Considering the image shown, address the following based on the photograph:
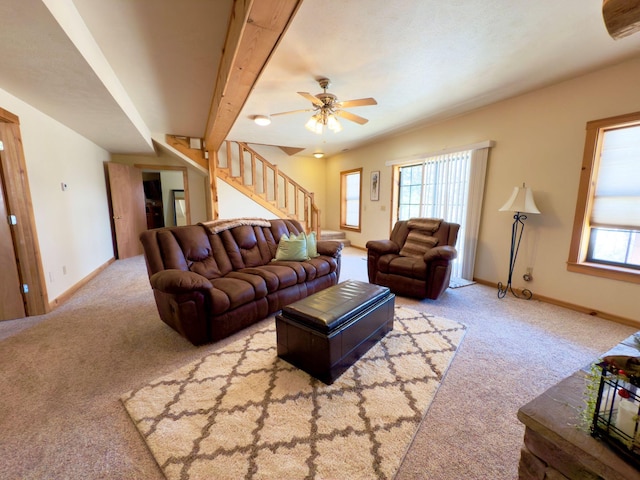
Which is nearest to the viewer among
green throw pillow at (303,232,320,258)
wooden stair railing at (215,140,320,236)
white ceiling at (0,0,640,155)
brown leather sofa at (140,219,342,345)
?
white ceiling at (0,0,640,155)

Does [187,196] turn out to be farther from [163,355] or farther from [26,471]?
[26,471]

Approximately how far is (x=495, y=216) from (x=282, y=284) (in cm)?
309

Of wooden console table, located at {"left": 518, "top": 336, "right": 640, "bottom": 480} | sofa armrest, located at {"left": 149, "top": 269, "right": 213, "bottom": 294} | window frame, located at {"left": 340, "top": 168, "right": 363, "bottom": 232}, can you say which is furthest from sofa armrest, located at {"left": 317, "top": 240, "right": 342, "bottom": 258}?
window frame, located at {"left": 340, "top": 168, "right": 363, "bottom": 232}

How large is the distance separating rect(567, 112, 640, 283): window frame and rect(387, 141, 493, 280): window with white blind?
1.02 metres

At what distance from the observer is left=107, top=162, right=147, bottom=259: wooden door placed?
5074mm

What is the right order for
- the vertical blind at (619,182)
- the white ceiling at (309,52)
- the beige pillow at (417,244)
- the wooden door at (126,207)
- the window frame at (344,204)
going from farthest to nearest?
the window frame at (344,204) → the wooden door at (126,207) → the beige pillow at (417,244) → the vertical blind at (619,182) → the white ceiling at (309,52)

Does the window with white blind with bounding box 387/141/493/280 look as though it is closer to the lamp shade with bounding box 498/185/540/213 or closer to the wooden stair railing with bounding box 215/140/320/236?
the lamp shade with bounding box 498/185/540/213

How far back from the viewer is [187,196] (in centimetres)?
617

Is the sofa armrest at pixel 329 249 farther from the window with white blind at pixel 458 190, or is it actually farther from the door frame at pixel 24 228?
the door frame at pixel 24 228

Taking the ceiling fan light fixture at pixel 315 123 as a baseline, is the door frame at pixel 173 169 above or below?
below

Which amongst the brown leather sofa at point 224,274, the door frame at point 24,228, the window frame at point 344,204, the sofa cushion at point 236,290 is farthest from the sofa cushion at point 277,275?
the window frame at point 344,204

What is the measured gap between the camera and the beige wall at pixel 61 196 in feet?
9.27

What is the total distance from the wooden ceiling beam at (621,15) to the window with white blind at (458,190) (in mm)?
3027

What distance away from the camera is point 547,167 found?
119 inches
